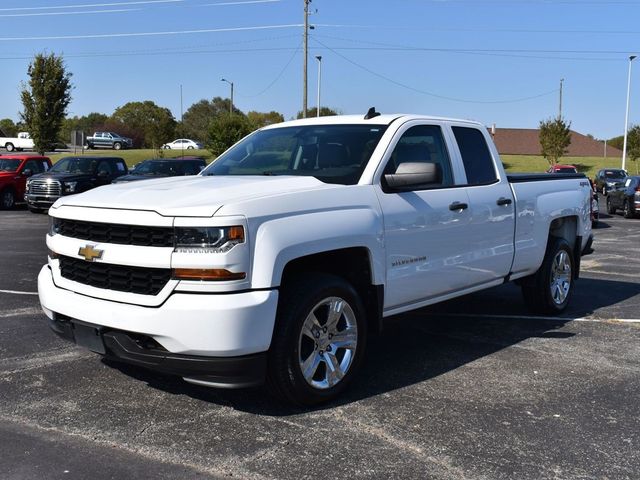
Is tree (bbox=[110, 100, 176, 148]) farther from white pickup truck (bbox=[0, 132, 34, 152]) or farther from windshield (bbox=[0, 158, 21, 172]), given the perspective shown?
windshield (bbox=[0, 158, 21, 172])

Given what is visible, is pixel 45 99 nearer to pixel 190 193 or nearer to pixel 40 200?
pixel 40 200

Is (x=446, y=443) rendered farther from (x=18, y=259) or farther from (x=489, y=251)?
(x=18, y=259)

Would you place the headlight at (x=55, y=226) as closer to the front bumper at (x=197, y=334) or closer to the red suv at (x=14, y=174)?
the front bumper at (x=197, y=334)

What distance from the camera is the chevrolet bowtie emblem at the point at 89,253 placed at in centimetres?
423

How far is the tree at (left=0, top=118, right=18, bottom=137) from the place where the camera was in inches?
3762

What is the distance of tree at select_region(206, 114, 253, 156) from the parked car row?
2182 centimetres

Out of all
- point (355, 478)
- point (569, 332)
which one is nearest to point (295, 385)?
point (355, 478)

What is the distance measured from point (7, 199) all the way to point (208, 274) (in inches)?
839

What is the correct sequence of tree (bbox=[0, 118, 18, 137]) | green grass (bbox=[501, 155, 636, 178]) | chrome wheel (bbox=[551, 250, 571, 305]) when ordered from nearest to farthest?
chrome wheel (bbox=[551, 250, 571, 305]) → green grass (bbox=[501, 155, 636, 178]) → tree (bbox=[0, 118, 18, 137])

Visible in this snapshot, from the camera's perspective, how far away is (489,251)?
19.9 feet

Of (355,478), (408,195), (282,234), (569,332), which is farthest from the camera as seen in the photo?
(569,332)

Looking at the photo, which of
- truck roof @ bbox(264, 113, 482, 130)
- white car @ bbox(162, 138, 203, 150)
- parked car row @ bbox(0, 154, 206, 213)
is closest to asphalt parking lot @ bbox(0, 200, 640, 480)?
truck roof @ bbox(264, 113, 482, 130)

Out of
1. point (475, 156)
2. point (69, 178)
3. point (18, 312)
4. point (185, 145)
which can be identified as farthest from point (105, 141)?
point (475, 156)

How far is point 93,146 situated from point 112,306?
6810cm
